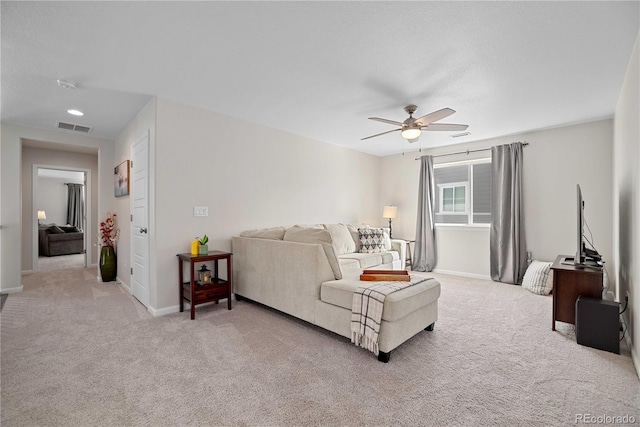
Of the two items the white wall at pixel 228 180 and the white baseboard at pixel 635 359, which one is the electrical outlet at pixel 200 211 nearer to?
the white wall at pixel 228 180

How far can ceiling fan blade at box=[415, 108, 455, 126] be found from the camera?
2.87m

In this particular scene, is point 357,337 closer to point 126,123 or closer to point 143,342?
point 143,342

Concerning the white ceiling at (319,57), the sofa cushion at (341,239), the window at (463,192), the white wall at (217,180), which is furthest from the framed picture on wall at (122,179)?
the window at (463,192)

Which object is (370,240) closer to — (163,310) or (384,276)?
(384,276)

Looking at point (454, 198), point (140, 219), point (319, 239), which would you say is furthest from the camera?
point (454, 198)

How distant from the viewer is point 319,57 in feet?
7.88

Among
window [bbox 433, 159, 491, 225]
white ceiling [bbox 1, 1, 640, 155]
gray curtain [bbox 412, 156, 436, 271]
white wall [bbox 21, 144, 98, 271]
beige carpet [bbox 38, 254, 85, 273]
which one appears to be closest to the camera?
white ceiling [bbox 1, 1, 640, 155]

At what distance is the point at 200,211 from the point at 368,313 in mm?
2395

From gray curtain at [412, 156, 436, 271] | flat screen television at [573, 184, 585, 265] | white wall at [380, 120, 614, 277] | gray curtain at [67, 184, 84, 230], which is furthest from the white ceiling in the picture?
gray curtain at [67, 184, 84, 230]

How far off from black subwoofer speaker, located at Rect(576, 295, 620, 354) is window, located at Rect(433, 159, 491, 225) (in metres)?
2.79

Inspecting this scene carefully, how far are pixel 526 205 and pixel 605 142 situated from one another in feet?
4.10

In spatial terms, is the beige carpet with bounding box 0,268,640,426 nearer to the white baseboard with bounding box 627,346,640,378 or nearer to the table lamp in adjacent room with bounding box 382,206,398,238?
the white baseboard with bounding box 627,346,640,378

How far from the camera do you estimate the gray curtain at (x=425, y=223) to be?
5609mm

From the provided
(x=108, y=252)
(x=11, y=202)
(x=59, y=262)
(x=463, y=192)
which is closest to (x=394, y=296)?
(x=463, y=192)
